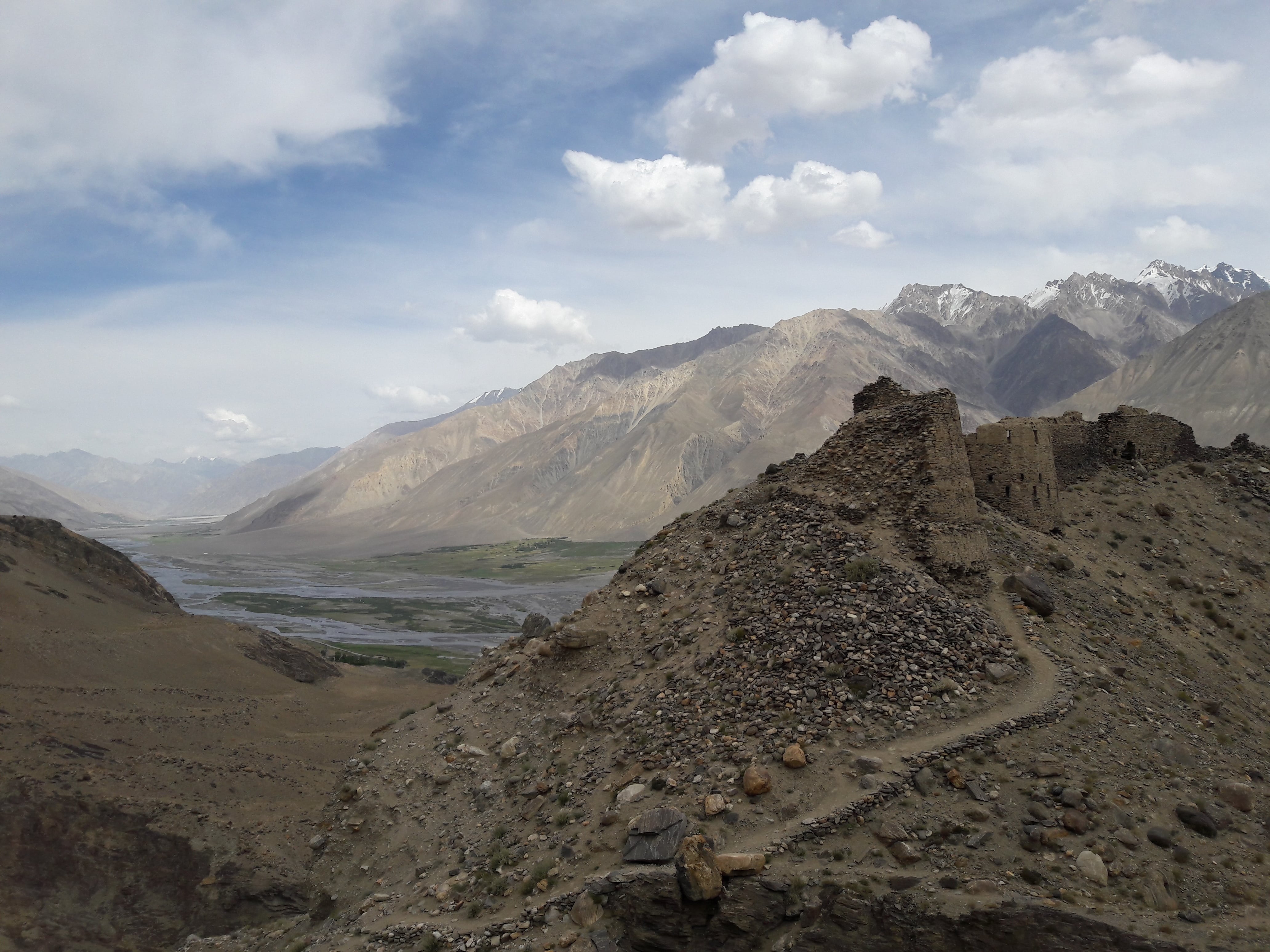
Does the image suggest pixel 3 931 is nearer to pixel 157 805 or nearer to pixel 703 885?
pixel 157 805

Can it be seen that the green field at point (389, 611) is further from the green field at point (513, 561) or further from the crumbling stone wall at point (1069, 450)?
the crumbling stone wall at point (1069, 450)

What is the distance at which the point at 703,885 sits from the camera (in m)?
10.1

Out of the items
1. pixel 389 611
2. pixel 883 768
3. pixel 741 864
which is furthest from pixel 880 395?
pixel 389 611

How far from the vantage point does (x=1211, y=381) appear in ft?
484

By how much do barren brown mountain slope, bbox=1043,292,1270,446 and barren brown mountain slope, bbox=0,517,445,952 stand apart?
135 m

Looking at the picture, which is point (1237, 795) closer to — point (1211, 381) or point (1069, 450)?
point (1069, 450)

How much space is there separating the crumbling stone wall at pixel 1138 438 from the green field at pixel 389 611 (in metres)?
66.2

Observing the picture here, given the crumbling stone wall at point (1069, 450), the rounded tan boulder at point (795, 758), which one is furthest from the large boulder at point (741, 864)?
the crumbling stone wall at point (1069, 450)

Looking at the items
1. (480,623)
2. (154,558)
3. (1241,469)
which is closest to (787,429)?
(480,623)

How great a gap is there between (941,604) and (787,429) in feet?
574

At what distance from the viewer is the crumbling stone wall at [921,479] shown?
15102 millimetres

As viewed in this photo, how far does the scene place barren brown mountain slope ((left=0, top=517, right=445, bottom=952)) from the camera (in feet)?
67.4

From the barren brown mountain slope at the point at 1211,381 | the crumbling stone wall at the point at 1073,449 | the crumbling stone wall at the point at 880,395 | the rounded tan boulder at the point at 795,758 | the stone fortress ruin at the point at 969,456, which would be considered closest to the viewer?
the rounded tan boulder at the point at 795,758

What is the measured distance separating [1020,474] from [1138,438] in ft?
Answer: 24.8
